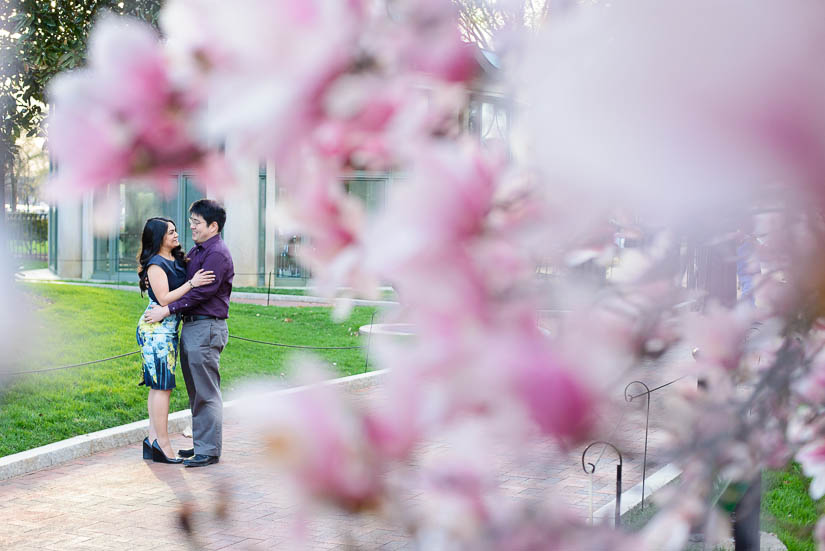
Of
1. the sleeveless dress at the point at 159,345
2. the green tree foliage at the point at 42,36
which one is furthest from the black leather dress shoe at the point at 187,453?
the green tree foliage at the point at 42,36

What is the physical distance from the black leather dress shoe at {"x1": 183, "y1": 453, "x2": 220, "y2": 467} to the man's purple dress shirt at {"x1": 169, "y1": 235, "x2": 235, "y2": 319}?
3.61 ft

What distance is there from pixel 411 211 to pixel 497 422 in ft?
0.57

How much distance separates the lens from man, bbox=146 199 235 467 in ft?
23.3

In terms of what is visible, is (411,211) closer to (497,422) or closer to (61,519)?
(497,422)

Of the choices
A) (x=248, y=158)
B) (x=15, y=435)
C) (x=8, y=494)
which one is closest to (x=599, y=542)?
(x=248, y=158)

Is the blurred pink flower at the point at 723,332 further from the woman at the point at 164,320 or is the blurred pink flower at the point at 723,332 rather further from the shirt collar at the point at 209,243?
the shirt collar at the point at 209,243

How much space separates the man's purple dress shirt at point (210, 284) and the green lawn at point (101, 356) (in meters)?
1.66

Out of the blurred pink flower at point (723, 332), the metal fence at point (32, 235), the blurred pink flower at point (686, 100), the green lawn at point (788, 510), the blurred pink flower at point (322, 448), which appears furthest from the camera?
the metal fence at point (32, 235)

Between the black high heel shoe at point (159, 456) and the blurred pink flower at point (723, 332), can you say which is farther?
the black high heel shoe at point (159, 456)

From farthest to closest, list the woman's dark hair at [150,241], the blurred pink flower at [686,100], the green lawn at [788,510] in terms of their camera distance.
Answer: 1. the woman's dark hair at [150,241]
2. the green lawn at [788,510]
3. the blurred pink flower at [686,100]

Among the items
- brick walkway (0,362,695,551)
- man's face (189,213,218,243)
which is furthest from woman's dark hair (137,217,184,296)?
brick walkway (0,362,695,551)

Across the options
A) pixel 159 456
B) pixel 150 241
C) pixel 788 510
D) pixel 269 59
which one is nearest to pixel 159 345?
pixel 150 241

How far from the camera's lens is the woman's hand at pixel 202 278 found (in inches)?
278

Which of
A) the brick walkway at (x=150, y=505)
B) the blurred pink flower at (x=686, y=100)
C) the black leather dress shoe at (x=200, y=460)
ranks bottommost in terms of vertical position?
the brick walkway at (x=150, y=505)
